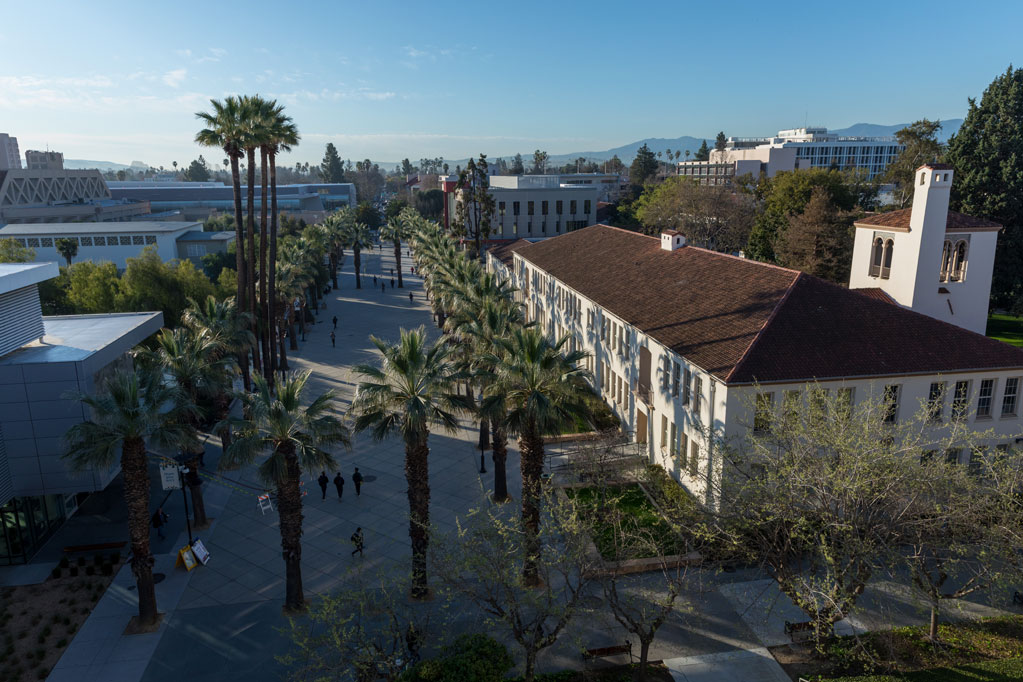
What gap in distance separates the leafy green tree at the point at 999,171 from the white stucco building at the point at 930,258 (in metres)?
15.5

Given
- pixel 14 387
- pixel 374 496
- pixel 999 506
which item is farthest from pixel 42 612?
pixel 999 506

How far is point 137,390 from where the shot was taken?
1906cm

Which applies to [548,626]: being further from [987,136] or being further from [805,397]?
[987,136]

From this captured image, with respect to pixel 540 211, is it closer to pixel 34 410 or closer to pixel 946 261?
pixel 946 261

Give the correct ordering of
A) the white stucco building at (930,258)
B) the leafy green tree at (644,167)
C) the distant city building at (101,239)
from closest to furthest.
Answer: the white stucco building at (930,258)
the distant city building at (101,239)
the leafy green tree at (644,167)

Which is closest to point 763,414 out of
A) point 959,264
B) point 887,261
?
point 887,261

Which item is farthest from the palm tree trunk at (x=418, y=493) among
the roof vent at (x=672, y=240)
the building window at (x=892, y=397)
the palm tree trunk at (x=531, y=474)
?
the roof vent at (x=672, y=240)

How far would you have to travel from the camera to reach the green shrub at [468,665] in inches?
599

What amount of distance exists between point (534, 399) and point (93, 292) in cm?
3523

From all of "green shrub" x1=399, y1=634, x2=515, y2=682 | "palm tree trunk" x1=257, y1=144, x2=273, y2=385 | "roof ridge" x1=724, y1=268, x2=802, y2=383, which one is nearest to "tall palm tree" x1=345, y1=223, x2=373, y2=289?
"palm tree trunk" x1=257, y1=144, x2=273, y2=385

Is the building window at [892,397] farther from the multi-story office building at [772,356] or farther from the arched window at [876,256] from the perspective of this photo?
the arched window at [876,256]

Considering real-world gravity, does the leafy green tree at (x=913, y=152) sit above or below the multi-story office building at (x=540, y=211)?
above

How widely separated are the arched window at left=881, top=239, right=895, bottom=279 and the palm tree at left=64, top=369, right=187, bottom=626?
32670 mm

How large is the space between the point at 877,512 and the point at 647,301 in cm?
1877
